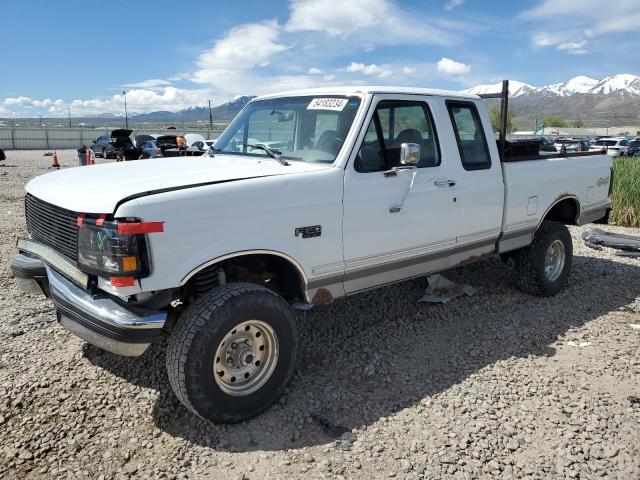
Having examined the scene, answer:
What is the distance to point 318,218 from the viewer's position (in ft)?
11.8

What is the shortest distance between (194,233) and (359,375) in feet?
6.01

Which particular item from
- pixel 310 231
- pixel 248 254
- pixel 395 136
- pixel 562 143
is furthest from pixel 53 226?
pixel 562 143

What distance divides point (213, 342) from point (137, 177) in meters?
1.19

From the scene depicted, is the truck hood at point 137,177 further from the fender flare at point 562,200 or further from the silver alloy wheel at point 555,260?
the silver alloy wheel at point 555,260

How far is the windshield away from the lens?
3.97 meters

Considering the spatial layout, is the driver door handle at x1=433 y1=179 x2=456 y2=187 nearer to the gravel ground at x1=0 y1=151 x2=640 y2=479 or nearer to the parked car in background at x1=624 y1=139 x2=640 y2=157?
the gravel ground at x1=0 y1=151 x2=640 y2=479

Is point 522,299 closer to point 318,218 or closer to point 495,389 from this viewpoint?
point 495,389

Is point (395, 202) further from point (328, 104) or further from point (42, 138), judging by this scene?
point (42, 138)

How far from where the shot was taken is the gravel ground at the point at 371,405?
10.1 ft

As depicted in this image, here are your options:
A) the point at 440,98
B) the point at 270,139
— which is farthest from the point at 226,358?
the point at 440,98

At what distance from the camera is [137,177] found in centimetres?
346

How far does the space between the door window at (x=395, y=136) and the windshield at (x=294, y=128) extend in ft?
0.65

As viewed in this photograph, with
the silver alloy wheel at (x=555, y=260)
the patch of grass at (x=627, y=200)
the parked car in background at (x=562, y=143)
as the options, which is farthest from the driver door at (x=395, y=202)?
the patch of grass at (x=627, y=200)

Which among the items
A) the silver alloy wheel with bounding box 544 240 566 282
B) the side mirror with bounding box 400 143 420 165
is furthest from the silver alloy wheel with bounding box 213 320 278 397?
the silver alloy wheel with bounding box 544 240 566 282
